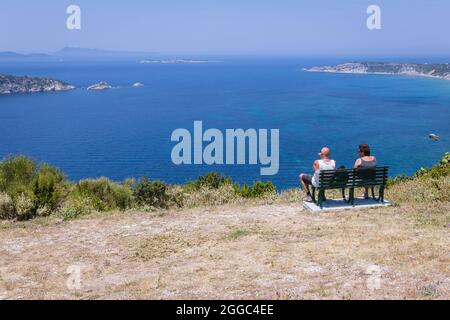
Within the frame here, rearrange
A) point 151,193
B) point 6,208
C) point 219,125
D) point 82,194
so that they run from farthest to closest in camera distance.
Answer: point 219,125 < point 151,193 < point 82,194 < point 6,208

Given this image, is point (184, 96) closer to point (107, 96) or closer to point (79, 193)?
point (107, 96)

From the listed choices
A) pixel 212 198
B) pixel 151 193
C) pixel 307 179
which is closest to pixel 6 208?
pixel 212 198

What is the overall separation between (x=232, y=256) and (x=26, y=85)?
209 metres

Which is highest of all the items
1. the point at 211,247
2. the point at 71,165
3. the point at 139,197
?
the point at 211,247

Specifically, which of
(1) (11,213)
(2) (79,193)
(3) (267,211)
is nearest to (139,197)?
(2) (79,193)

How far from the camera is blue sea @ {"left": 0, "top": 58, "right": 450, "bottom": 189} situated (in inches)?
3231

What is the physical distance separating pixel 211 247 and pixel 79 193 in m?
8.89

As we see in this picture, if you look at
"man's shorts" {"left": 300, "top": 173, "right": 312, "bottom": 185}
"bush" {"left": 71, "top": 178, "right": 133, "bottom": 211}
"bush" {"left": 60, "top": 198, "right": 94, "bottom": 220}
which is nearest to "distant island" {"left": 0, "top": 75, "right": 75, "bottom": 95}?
"bush" {"left": 71, "top": 178, "right": 133, "bottom": 211}

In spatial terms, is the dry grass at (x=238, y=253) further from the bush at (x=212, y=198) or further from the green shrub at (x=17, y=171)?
the green shrub at (x=17, y=171)

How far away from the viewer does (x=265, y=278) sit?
708 centimetres

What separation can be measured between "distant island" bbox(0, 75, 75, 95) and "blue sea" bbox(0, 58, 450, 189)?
12.1 m

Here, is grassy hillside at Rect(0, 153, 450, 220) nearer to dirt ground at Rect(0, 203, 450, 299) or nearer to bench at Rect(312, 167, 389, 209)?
bench at Rect(312, 167, 389, 209)

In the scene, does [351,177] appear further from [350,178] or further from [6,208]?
[6,208]

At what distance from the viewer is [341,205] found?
37.4ft
